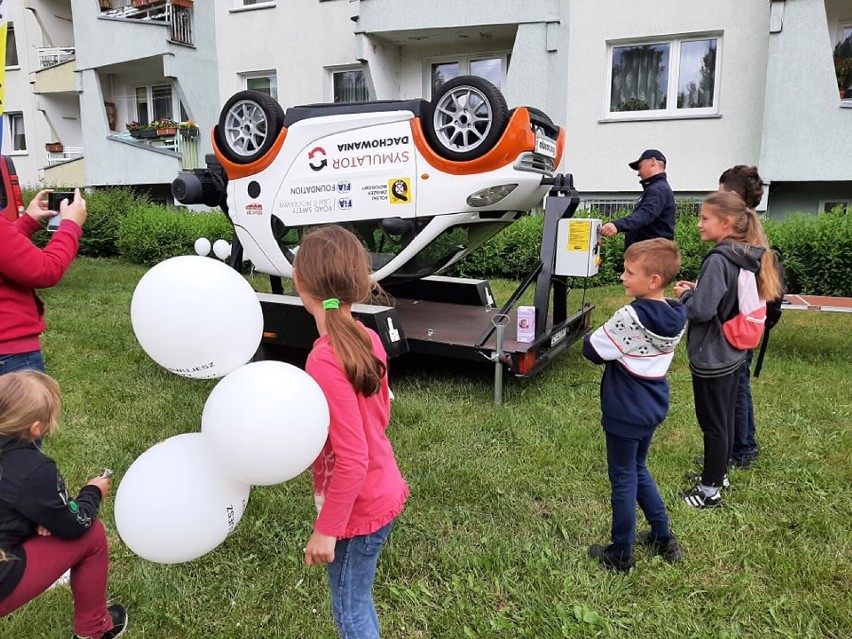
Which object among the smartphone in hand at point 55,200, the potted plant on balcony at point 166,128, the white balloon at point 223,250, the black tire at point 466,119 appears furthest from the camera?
the potted plant on balcony at point 166,128

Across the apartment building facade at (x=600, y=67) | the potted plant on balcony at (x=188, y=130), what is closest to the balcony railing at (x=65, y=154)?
the apartment building facade at (x=600, y=67)

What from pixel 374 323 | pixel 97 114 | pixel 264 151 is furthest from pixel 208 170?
pixel 97 114

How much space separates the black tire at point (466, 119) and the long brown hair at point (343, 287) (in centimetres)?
318

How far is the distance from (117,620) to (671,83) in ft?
38.9

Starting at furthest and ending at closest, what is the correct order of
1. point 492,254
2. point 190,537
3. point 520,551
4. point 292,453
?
point 492,254 < point 520,551 < point 190,537 < point 292,453

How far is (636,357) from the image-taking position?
2.61m

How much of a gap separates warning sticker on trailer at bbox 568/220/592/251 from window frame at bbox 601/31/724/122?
24.6 ft

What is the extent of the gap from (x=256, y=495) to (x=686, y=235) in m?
7.72

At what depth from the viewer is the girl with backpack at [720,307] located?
10.6 feet

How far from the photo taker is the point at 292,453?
1.66 meters

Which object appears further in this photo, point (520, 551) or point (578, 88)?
point (578, 88)

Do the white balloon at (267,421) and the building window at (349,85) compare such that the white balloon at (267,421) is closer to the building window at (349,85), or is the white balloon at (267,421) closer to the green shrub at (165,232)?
the green shrub at (165,232)

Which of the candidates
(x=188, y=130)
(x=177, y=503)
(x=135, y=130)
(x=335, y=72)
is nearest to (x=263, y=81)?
(x=335, y=72)

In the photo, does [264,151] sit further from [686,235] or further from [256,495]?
[686,235]
